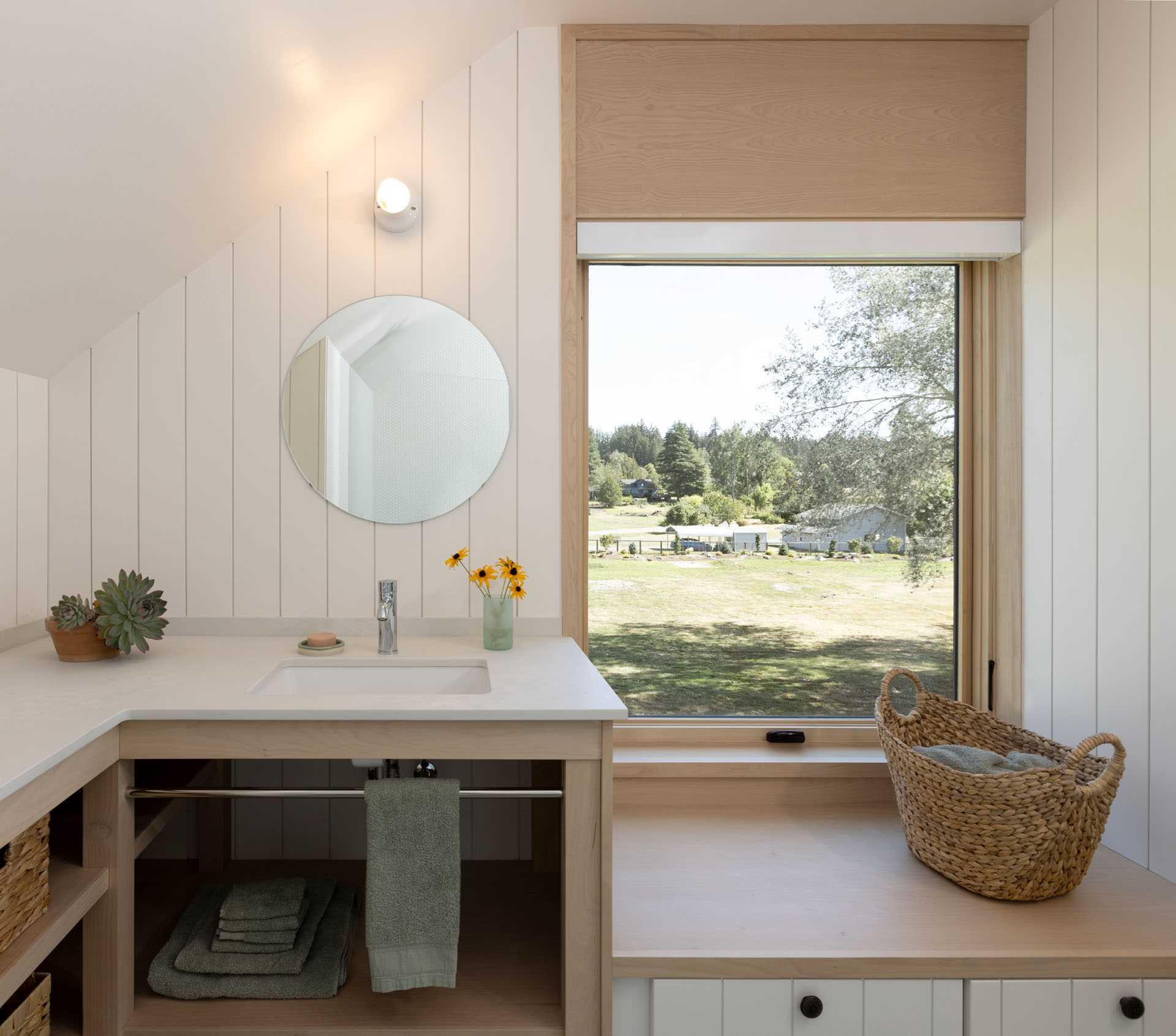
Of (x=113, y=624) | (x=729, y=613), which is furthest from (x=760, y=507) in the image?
(x=113, y=624)

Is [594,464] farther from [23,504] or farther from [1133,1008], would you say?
[1133,1008]

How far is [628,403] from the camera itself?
2154 millimetres

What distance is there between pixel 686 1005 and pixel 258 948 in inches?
32.7

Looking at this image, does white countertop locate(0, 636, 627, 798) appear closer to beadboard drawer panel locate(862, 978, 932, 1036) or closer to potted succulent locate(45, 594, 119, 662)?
potted succulent locate(45, 594, 119, 662)

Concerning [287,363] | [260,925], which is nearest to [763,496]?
[287,363]

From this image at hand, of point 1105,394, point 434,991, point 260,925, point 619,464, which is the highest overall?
point 1105,394

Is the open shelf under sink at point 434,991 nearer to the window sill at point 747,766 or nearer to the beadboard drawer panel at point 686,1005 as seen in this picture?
the beadboard drawer panel at point 686,1005

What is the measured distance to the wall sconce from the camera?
1928mm

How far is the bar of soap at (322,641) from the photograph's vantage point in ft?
5.93

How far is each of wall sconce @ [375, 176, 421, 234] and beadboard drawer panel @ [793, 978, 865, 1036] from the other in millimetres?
1903

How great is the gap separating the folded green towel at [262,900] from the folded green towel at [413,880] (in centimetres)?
31

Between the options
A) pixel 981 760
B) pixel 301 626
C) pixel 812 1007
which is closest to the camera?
pixel 812 1007

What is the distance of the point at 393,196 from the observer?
6.32ft

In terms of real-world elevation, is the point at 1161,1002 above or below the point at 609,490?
below
